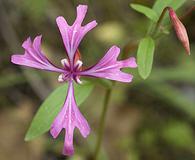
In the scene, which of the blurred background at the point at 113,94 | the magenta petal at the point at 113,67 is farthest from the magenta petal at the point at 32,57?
the blurred background at the point at 113,94

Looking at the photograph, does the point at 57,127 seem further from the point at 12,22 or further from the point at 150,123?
the point at 12,22

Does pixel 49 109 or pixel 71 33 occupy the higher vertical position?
pixel 71 33

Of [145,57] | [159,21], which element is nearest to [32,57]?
[145,57]

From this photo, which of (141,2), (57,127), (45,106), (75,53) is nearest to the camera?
(57,127)

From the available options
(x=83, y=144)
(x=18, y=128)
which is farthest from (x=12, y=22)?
(x=83, y=144)

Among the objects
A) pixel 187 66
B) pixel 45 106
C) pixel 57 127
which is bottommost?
pixel 57 127

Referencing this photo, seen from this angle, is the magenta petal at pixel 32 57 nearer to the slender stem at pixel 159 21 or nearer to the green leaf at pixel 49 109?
the green leaf at pixel 49 109

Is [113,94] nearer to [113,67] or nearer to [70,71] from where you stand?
[70,71]
